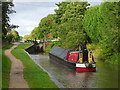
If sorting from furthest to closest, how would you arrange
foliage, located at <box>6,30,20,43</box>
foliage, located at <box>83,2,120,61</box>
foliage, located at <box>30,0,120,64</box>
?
foliage, located at <box>6,30,20,43</box>, foliage, located at <box>30,0,120,64</box>, foliage, located at <box>83,2,120,61</box>

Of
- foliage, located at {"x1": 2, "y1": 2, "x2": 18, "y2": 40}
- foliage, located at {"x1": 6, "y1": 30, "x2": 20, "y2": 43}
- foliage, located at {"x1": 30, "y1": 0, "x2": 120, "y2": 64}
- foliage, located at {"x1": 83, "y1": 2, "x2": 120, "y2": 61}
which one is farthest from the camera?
foliage, located at {"x1": 6, "y1": 30, "x2": 20, "y2": 43}

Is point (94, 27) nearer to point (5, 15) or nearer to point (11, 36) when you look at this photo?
point (5, 15)

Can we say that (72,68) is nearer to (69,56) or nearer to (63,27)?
(69,56)

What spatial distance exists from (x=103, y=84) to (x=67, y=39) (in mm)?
32707

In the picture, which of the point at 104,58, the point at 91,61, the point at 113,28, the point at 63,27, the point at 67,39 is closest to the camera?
the point at 91,61

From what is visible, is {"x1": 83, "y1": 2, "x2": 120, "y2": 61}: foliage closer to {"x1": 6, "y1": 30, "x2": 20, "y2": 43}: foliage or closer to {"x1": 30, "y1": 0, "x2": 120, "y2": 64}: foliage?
{"x1": 30, "y1": 0, "x2": 120, "y2": 64}: foliage

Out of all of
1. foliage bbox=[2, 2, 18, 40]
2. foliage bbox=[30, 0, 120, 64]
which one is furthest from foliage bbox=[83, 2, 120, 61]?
foliage bbox=[2, 2, 18, 40]

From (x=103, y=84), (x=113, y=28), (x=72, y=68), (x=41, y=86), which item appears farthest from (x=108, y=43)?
(x=41, y=86)

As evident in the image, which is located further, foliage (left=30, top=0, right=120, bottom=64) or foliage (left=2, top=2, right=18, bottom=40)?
foliage (left=2, top=2, right=18, bottom=40)

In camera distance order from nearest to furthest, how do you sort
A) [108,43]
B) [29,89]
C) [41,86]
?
[29,89], [41,86], [108,43]

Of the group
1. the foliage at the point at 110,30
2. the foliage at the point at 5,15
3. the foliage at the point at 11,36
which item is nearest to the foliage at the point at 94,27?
the foliage at the point at 110,30

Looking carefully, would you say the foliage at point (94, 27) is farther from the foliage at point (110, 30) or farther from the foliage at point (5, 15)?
the foliage at point (5, 15)

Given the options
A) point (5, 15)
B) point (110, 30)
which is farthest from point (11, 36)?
point (110, 30)

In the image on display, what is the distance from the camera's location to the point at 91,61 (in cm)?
2481
